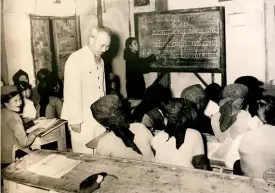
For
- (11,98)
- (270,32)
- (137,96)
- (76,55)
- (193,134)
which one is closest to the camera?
(270,32)

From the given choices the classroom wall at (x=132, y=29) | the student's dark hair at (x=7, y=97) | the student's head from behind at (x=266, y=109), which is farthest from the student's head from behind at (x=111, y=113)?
the student's head from behind at (x=266, y=109)

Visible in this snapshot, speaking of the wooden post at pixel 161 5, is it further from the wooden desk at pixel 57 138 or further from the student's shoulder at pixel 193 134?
the wooden desk at pixel 57 138

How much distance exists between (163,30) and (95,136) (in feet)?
2.95

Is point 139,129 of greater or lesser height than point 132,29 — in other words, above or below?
below

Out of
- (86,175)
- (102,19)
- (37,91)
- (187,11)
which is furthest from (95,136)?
(187,11)

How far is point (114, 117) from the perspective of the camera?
7.53ft

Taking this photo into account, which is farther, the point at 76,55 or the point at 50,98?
the point at 50,98

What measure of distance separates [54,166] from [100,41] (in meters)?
0.89

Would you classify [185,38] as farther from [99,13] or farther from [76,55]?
[76,55]

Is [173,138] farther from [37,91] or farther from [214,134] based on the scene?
[37,91]

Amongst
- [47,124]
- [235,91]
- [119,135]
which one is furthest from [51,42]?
[235,91]

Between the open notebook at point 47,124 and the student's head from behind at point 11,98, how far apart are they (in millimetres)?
172

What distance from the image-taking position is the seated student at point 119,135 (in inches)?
86.3

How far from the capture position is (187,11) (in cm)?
196
